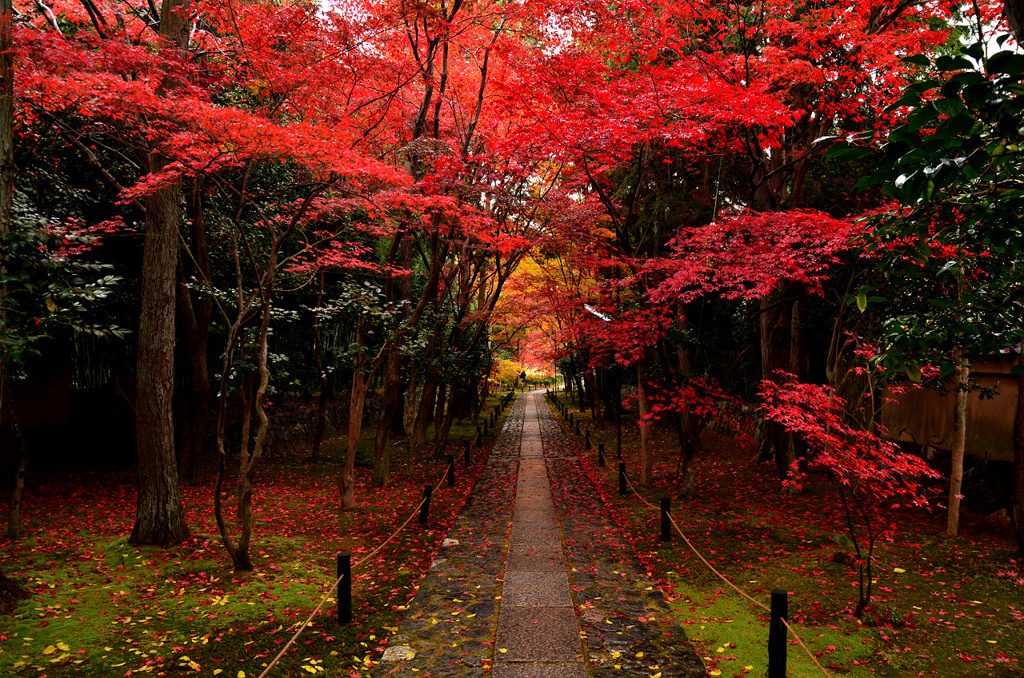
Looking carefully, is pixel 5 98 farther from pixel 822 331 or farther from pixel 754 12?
pixel 822 331

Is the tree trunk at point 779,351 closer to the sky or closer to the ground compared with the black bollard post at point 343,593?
closer to the sky

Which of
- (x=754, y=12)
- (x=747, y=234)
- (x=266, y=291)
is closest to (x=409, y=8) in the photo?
(x=266, y=291)

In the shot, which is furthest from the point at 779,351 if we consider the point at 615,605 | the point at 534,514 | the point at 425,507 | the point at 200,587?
the point at 200,587

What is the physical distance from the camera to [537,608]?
6172 mm

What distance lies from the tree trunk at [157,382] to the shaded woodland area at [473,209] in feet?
0.13

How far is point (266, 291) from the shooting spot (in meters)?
7.13

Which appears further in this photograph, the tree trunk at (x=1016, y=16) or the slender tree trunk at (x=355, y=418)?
the slender tree trunk at (x=355, y=418)

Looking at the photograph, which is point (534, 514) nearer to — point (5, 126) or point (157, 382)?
point (157, 382)

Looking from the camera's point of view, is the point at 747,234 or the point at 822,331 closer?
the point at 747,234

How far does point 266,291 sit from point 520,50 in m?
7.81

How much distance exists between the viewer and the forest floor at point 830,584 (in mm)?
5078

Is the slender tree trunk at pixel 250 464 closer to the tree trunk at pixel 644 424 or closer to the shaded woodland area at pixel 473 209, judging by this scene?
the shaded woodland area at pixel 473 209

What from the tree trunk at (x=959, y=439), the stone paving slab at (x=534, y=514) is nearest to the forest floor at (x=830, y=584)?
the tree trunk at (x=959, y=439)

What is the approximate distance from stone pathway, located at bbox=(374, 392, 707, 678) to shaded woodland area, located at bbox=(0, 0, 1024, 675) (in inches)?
99.0
